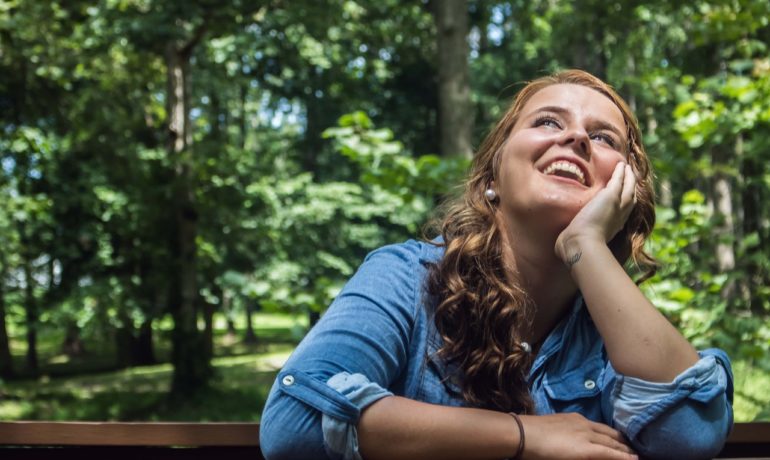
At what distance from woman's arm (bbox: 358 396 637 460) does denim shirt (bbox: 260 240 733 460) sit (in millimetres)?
30

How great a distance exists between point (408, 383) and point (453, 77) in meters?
5.01

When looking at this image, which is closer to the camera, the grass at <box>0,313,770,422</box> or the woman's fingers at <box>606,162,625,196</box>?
the woman's fingers at <box>606,162,625,196</box>

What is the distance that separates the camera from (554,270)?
1624mm

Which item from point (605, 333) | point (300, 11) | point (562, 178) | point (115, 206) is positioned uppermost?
point (300, 11)

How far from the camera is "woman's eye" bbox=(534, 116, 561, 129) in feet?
5.40

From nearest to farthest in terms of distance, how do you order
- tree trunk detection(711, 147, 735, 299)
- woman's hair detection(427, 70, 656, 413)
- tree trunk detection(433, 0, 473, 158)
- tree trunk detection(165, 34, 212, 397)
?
woman's hair detection(427, 70, 656, 413), tree trunk detection(711, 147, 735, 299), tree trunk detection(433, 0, 473, 158), tree trunk detection(165, 34, 212, 397)

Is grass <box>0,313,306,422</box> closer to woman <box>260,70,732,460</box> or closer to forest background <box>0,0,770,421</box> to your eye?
forest background <box>0,0,770,421</box>

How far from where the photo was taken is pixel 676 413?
1.37 m

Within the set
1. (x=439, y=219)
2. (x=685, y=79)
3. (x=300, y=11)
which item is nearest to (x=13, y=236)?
(x=300, y=11)

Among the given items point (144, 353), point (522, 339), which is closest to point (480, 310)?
point (522, 339)

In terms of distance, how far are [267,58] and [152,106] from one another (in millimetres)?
2466

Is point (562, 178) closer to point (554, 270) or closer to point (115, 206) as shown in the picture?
point (554, 270)

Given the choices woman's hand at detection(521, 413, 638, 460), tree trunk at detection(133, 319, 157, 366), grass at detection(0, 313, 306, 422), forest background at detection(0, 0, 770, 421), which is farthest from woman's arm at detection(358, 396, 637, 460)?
tree trunk at detection(133, 319, 157, 366)

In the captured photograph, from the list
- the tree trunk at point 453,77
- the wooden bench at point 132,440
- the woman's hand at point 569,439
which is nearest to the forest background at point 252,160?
the tree trunk at point 453,77
